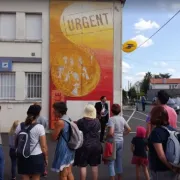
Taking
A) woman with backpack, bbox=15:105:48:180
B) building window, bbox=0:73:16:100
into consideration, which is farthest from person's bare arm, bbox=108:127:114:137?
building window, bbox=0:73:16:100

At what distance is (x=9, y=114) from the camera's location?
15.0m

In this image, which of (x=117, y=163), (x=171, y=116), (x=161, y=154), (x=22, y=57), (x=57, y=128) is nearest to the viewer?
(x=161, y=154)

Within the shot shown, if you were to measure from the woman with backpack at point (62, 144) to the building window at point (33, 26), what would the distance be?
33.7 ft

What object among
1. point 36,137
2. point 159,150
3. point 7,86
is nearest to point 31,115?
point 36,137

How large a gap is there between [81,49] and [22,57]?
269cm

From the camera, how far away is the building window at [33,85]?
15.3 m

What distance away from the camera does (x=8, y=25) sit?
15.3m

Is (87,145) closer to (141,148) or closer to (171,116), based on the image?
(141,148)

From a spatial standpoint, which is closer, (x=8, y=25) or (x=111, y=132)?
(x=111, y=132)

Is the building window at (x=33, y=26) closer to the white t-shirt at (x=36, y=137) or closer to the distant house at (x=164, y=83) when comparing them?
the white t-shirt at (x=36, y=137)

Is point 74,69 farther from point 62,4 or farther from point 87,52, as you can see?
point 62,4

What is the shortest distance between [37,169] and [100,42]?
10621mm

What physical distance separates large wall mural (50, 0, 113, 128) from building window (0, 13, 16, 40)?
179cm

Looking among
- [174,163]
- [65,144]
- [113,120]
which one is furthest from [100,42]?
[174,163]
